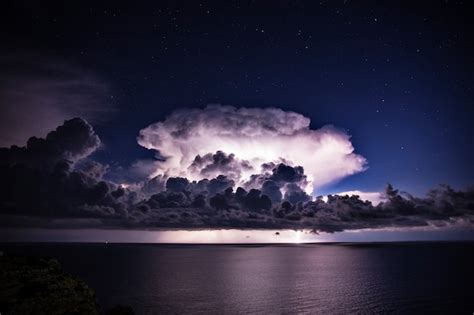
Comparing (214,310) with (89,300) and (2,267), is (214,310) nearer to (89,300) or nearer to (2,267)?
(89,300)

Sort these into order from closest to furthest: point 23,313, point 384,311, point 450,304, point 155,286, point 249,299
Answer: point 23,313 → point 384,311 → point 450,304 → point 249,299 → point 155,286

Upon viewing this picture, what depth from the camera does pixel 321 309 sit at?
81750mm

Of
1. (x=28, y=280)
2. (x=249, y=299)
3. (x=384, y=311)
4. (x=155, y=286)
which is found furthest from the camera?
(x=155, y=286)

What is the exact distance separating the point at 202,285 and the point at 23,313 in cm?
8735

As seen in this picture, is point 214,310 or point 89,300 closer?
point 89,300

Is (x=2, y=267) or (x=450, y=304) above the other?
(x=2, y=267)

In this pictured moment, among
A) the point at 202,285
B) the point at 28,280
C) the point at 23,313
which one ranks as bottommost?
the point at 202,285

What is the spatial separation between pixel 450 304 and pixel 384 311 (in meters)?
19.1

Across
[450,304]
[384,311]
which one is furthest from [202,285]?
[450,304]

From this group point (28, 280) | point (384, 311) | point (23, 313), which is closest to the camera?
point (23, 313)

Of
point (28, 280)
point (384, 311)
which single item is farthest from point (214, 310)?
point (28, 280)

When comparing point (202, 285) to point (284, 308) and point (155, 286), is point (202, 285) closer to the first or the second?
point (155, 286)

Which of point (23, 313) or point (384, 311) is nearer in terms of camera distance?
point (23, 313)

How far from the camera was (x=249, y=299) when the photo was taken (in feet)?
314
